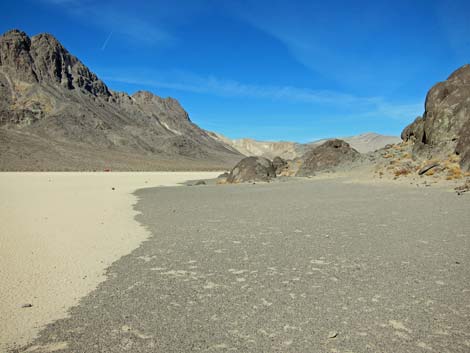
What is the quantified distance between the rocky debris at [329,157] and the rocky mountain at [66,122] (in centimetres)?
5217

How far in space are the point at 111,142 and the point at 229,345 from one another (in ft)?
354

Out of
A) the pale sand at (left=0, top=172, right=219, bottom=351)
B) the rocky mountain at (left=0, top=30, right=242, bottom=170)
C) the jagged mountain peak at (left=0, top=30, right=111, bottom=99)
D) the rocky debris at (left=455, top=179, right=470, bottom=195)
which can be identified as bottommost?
the pale sand at (left=0, top=172, right=219, bottom=351)

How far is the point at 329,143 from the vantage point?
30.8 m

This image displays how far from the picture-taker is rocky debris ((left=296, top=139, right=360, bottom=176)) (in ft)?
94.1

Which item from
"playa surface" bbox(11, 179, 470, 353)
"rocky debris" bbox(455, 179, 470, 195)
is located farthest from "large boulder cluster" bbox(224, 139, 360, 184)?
"playa surface" bbox(11, 179, 470, 353)

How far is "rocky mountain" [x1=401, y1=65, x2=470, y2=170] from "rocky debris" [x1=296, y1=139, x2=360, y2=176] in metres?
6.12

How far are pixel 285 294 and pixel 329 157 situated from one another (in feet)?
85.7

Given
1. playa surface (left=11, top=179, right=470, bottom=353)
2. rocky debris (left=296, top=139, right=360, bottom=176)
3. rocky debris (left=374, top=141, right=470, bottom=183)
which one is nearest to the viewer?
playa surface (left=11, top=179, right=470, bottom=353)

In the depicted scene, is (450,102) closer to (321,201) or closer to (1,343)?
(321,201)

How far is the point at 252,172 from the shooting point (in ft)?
92.2

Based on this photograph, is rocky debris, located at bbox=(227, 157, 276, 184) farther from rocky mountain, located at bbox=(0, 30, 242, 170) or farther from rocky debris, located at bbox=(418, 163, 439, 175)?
rocky mountain, located at bbox=(0, 30, 242, 170)

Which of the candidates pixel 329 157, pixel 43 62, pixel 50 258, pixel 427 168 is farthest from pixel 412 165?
pixel 43 62

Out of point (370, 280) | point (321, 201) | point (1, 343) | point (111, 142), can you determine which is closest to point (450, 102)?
point (321, 201)

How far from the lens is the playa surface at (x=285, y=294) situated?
3297 mm
